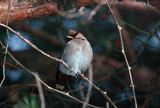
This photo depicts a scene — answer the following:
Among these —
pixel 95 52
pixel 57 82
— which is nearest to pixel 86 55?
pixel 57 82

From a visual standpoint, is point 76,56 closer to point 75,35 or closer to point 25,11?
point 75,35

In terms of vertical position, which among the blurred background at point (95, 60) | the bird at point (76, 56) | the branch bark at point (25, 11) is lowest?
the blurred background at point (95, 60)

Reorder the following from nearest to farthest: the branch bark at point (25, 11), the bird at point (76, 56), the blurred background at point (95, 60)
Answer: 1. the branch bark at point (25, 11)
2. the bird at point (76, 56)
3. the blurred background at point (95, 60)

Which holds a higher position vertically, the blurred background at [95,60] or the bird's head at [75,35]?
the bird's head at [75,35]

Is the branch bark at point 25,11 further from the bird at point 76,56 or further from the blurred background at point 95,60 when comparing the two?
the blurred background at point 95,60

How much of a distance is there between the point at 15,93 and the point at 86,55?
1219 millimetres

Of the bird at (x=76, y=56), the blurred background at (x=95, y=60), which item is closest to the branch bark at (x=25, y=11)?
the bird at (x=76, y=56)

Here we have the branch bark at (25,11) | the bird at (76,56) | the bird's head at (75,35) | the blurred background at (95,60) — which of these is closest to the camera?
the branch bark at (25,11)

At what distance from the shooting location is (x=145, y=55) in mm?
→ 7770

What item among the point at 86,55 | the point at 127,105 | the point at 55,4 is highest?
the point at 55,4

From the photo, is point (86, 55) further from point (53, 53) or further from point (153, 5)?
point (53, 53)

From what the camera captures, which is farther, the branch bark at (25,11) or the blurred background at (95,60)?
the blurred background at (95,60)

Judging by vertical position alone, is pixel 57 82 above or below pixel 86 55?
below

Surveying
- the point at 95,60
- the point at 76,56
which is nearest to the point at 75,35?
the point at 76,56
